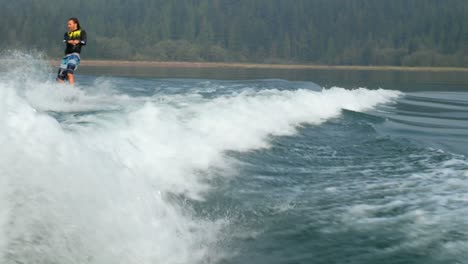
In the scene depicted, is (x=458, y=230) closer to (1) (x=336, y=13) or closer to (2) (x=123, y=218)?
(2) (x=123, y=218)

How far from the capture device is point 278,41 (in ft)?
523

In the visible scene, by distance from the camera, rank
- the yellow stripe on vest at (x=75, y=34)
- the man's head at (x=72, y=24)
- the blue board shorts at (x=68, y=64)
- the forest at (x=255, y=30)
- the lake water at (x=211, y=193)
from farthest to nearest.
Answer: the forest at (x=255, y=30), the blue board shorts at (x=68, y=64), the yellow stripe on vest at (x=75, y=34), the man's head at (x=72, y=24), the lake water at (x=211, y=193)

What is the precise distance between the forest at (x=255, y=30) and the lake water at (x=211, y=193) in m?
108

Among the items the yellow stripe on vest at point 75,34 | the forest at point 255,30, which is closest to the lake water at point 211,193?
the yellow stripe on vest at point 75,34

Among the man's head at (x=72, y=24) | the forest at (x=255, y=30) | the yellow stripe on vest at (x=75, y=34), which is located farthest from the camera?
the forest at (x=255, y=30)

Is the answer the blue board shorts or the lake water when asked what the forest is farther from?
the lake water

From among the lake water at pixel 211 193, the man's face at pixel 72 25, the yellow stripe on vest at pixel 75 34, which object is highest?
the man's face at pixel 72 25

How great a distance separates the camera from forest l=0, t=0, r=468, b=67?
4988 inches

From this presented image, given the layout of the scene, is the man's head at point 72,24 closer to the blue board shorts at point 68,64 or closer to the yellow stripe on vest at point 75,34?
the yellow stripe on vest at point 75,34

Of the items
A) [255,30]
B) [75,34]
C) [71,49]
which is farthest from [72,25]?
[255,30]

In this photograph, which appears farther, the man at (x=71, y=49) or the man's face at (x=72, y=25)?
the man at (x=71, y=49)

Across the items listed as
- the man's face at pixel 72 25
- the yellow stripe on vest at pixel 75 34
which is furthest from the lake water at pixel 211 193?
the yellow stripe on vest at pixel 75 34

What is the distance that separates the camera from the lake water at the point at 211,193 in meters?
4.69

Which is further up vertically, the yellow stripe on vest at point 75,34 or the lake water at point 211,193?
the yellow stripe on vest at point 75,34
